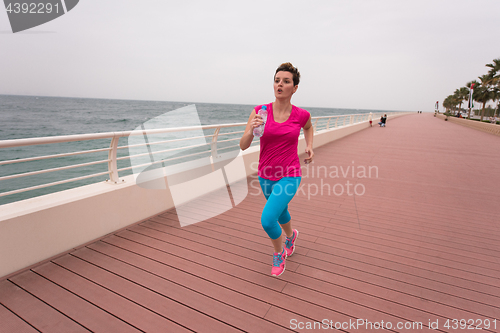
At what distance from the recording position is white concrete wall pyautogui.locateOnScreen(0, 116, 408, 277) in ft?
8.20

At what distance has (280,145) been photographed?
237 centimetres

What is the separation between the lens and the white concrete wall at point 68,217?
2.50 metres

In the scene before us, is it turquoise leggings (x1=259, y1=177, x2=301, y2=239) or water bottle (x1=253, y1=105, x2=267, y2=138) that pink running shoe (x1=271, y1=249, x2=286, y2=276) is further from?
water bottle (x1=253, y1=105, x2=267, y2=138)

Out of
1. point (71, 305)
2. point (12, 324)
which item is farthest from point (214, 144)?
point (12, 324)

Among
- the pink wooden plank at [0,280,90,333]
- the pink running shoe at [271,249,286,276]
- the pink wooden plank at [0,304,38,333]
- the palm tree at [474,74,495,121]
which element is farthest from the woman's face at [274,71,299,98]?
the palm tree at [474,74,495,121]

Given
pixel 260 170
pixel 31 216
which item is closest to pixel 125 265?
pixel 31 216

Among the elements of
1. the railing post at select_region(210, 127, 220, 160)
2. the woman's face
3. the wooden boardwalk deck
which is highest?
the woman's face

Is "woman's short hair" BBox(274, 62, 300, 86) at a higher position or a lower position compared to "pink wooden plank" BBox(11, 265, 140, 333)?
higher

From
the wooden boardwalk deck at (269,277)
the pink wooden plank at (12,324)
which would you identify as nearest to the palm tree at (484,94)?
the wooden boardwalk deck at (269,277)

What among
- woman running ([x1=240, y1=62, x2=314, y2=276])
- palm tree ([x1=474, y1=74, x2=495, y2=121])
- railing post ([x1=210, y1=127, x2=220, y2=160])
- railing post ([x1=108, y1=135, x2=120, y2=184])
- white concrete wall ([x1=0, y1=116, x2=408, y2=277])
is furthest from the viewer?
palm tree ([x1=474, y1=74, x2=495, y2=121])

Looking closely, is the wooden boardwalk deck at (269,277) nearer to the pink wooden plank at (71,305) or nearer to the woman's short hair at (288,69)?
the pink wooden plank at (71,305)

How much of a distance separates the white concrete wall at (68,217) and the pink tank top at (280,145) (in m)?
2.00

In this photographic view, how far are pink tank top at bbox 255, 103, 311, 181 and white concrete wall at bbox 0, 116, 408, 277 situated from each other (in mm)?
2001

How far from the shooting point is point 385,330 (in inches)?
78.1
